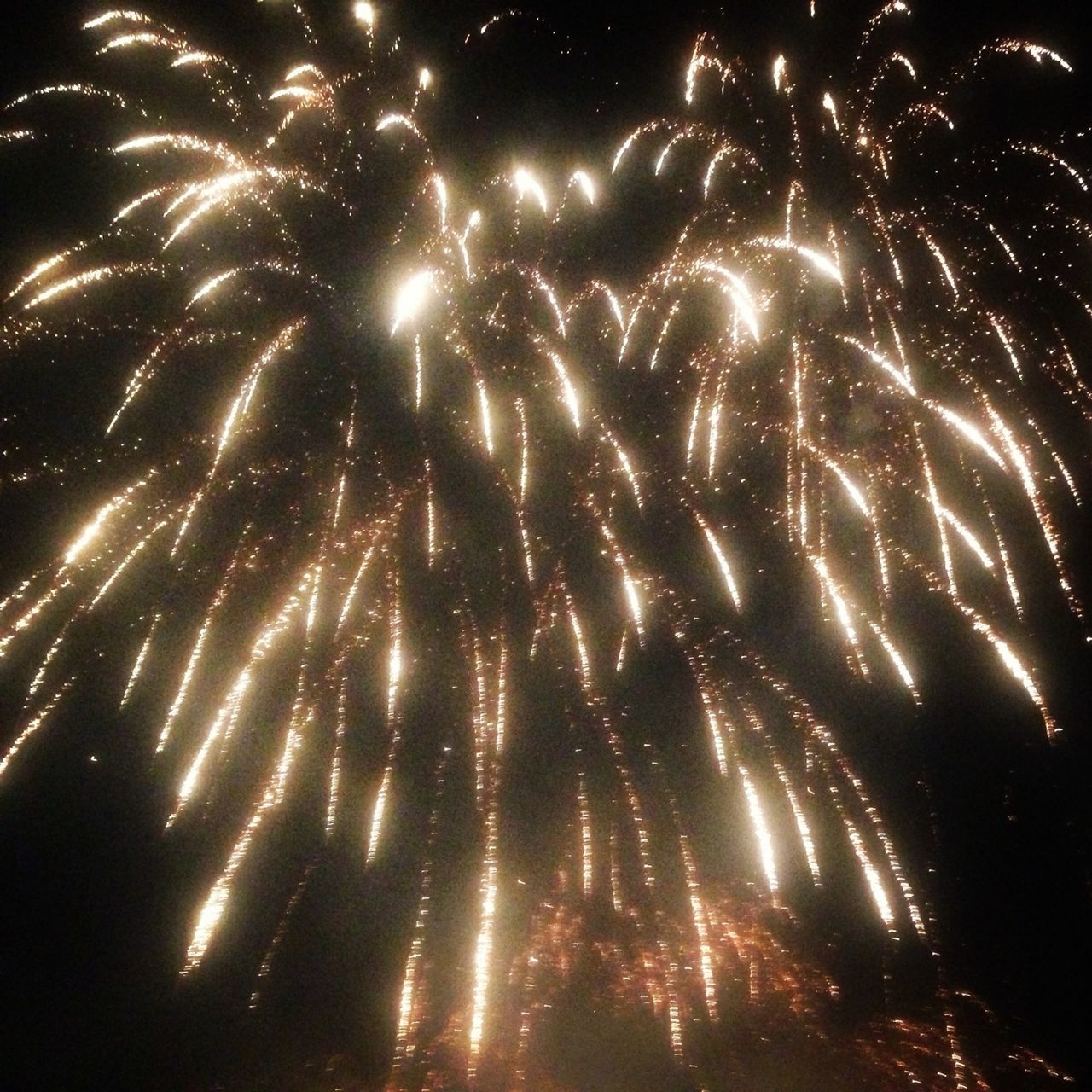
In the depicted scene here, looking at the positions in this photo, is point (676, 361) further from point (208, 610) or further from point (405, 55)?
point (208, 610)

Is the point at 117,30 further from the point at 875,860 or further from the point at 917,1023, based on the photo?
the point at 917,1023

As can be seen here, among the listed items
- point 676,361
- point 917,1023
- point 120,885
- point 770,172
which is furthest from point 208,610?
point 917,1023

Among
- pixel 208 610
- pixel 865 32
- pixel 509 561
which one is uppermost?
pixel 865 32

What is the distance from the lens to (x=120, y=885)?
2633 millimetres

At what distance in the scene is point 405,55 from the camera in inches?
104

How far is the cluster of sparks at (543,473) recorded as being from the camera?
101 inches

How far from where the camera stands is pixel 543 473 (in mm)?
2674

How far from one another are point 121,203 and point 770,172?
166 centimetres

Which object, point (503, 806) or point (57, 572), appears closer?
point (57, 572)

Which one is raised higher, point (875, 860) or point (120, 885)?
point (875, 860)

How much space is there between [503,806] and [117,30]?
2.22 meters

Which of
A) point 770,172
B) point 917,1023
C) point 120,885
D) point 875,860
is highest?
point 770,172

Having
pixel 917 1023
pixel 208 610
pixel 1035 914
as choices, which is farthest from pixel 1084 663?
pixel 208 610

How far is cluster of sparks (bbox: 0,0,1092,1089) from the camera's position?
2574mm
